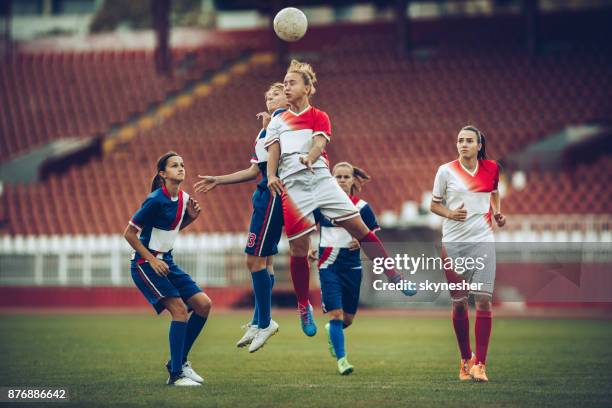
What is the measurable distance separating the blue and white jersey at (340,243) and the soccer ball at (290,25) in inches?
72.8

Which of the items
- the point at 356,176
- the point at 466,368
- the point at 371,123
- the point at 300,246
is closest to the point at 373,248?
the point at 300,246

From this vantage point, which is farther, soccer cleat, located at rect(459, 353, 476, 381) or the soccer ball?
the soccer ball

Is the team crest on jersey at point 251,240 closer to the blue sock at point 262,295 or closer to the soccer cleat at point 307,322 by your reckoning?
the blue sock at point 262,295

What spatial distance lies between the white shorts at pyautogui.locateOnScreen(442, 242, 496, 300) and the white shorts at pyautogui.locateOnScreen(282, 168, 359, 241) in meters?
1.11

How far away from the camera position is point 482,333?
862 cm

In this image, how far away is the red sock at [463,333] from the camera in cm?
874

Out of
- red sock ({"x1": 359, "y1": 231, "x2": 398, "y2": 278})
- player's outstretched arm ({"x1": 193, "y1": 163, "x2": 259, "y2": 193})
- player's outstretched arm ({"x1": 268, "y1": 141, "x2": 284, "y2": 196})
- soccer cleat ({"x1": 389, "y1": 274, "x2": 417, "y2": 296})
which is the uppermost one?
player's outstretched arm ({"x1": 268, "y1": 141, "x2": 284, "y2": 196})

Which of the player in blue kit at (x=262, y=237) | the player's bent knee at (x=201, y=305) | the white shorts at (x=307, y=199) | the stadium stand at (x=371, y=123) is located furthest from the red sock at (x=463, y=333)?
the stadium stand at (x=371, y=123)

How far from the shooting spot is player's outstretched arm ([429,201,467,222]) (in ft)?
27.9

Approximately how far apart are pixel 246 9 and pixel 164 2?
21.6 ft

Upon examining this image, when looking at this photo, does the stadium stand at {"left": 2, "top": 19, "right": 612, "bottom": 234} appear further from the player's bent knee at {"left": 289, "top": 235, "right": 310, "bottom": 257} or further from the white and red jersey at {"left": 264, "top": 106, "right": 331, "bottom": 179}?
the white and red jersey at {"left": 264, "top": 106, "right": 331, "bottom": 179}

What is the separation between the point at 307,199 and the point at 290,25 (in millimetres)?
1712

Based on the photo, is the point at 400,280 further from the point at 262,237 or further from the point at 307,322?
the point at 262,237

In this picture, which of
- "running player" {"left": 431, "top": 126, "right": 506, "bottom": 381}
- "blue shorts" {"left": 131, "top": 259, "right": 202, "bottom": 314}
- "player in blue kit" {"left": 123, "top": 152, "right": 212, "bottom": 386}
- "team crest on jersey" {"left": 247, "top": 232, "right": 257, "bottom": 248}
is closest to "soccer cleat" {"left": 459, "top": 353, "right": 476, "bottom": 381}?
"running player" {"left": 431, "top": 126, "right": 506, "bottom": 381}
